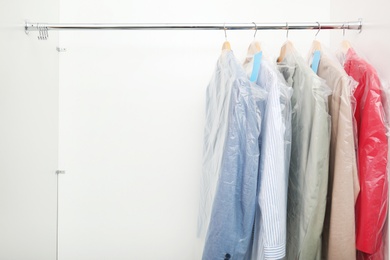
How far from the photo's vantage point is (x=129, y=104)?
1051mm

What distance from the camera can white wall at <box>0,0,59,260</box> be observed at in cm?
69

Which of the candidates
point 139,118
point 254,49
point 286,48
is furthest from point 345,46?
point 139,118

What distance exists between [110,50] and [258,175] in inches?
31.3

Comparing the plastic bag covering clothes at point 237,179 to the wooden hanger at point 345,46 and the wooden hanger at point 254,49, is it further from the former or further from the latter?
the wooden hanger at point 345,46

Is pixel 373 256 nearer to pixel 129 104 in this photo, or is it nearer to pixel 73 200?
pixel 129 104

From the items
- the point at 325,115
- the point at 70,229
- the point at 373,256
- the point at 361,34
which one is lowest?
the point at 70,229

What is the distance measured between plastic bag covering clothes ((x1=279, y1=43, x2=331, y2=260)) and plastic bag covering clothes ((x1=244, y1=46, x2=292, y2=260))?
0.04 meters

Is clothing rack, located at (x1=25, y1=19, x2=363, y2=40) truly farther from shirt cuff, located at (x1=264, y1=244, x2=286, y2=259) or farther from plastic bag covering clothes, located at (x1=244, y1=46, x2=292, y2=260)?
shirt cuff, located at (x1=264, y1=244, x2=286, y2=259)

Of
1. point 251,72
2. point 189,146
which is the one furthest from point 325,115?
point 189,146

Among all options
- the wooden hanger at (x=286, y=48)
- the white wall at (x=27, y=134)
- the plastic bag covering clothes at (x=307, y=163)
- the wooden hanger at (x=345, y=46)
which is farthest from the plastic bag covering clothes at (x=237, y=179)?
the white wall at (x=27, y=134)

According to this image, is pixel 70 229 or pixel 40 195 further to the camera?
pixel 70 229

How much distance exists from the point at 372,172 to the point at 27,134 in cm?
102

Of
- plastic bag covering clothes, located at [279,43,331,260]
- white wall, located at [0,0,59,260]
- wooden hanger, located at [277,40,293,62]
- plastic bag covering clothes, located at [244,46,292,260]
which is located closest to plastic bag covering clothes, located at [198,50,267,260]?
plastic bag covering clothes, located at [244,46,292,260]

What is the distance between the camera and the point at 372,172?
630 millimetres
